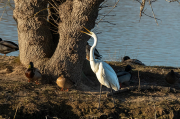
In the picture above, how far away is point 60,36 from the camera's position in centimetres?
751

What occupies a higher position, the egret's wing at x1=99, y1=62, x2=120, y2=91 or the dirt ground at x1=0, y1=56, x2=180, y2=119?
the egret's wing at x1=99, y1=62, x2=120, y2=91

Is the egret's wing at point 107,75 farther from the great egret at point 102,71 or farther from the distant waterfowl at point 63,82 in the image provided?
the distant waterfowl at point 63,82

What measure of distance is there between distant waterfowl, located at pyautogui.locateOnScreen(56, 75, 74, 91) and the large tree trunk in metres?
0.46

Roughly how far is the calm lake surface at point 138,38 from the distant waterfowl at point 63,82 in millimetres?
4589

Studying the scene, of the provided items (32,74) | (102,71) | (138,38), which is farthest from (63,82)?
(138,38)

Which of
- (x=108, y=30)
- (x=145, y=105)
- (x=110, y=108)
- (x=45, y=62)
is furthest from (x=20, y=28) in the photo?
(x=108, y=30)

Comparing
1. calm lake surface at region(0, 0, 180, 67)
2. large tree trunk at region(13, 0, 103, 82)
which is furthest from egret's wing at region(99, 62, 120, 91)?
calm lake surface at region(0, 0, 180, 67)

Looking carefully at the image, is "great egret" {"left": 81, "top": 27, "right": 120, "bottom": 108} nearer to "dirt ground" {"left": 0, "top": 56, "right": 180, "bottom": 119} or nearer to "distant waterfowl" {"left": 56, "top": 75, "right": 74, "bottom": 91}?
"dirt ground" {"left": 0, "top": 56, "right": 180, "bottom": 119}

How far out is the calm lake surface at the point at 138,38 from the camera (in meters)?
12.9

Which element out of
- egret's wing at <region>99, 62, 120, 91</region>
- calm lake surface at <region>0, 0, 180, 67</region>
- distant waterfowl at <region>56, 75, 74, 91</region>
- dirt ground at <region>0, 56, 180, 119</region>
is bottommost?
calm lake surface at <region>0, 0, 180, 67</region>

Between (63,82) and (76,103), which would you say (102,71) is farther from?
(63,82)

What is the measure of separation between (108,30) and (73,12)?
10418 millimetres

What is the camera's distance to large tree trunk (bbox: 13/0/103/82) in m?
7.21

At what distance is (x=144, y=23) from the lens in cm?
2020
